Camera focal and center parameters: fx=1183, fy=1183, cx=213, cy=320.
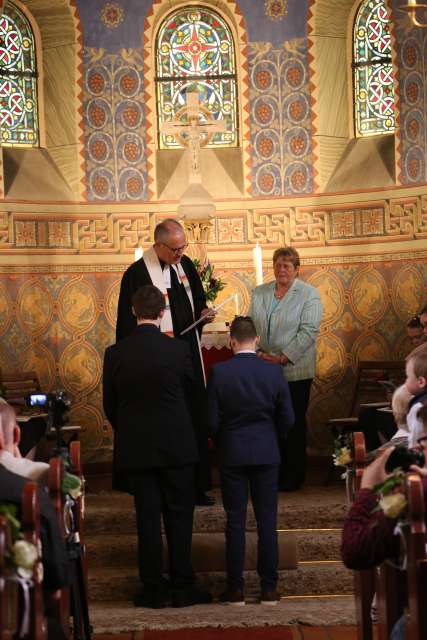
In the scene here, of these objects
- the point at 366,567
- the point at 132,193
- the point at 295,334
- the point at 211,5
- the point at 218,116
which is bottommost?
A: the point at 366,567

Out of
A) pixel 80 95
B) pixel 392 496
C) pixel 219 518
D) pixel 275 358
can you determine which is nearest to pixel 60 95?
pixel 80 95

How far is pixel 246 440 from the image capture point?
6.73 meters

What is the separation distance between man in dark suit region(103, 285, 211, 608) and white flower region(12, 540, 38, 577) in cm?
300

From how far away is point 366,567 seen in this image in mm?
4043

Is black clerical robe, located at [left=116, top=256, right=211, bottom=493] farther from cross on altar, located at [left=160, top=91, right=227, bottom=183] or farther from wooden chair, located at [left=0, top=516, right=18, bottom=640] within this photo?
wooden chair, located at [left=0, top=516, right=18, bottom=640]

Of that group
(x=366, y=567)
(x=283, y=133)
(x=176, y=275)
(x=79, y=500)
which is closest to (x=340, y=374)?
(x=283, y=133)

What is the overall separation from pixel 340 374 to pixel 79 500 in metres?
5.87

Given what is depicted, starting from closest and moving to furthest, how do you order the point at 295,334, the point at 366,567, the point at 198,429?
the point at 366,567
the point at 198,429
the point at 295,334

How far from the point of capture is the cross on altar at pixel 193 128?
35.5 ft

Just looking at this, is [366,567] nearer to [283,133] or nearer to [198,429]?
[198,429]

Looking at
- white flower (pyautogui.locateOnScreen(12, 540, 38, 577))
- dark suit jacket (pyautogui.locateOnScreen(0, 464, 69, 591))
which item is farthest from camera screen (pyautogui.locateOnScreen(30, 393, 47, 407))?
white flower (pyautogui.locateOnScreen(12, 540, 38, 577))

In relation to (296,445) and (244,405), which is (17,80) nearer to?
(296,445)

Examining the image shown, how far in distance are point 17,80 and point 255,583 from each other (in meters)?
6.13

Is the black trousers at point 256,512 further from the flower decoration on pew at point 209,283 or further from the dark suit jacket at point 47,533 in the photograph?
the flower decoration on pew at point 209,283
